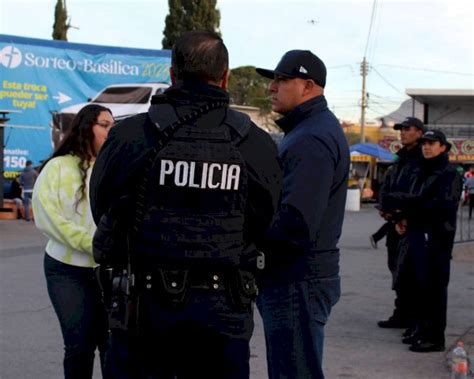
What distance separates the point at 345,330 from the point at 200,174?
5.16m

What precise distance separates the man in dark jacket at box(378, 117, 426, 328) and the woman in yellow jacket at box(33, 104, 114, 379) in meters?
3.39

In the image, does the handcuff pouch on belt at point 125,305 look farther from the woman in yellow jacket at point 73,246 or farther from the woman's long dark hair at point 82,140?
the woman's long dark hair at point 82,140

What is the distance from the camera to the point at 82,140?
4359mm

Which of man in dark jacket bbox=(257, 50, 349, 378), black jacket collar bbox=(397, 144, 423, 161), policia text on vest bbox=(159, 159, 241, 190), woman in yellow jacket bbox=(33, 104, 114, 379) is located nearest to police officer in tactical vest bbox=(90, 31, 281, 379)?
policia text on vest bbox=(159, 159, 241, 190)

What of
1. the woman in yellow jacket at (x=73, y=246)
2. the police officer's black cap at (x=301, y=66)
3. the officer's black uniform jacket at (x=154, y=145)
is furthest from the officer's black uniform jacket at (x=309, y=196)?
the woman in yellow jacket at (x=73, y=246)

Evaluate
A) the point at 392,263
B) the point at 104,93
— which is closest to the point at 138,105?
the point at 104,93

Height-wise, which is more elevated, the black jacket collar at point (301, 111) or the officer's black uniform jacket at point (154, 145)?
the black jacket collar at point (301, 111)

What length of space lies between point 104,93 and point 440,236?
17778 mm

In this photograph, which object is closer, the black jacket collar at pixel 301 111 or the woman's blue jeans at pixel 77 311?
the black jacket collar at pixel 301 111

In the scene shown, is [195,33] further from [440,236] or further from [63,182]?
[440,236]

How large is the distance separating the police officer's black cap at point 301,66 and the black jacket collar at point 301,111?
0.31 feet

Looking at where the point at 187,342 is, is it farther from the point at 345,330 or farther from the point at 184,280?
the point at 345,330

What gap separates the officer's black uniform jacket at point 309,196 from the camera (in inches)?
133

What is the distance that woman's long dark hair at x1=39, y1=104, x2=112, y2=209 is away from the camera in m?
4.34
